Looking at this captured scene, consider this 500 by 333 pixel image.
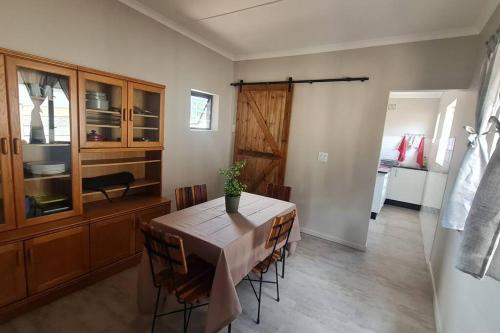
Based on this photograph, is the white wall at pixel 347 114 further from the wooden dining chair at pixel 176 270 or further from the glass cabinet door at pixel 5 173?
the glass cabinet door at pixel 5 173

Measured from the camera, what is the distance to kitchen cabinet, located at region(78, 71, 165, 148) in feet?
7.18

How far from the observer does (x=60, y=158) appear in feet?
6.90

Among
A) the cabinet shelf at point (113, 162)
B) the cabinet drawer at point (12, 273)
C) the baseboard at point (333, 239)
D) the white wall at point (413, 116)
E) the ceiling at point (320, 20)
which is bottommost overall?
the baseboard at point (333, 239)

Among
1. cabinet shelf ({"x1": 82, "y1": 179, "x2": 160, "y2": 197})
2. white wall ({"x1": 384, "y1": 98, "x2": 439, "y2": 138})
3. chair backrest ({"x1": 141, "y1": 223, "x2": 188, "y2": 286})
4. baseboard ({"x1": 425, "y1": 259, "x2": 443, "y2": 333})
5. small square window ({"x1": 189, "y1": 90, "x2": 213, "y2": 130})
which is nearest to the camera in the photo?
chair backrest ({"x1": 141, "y1": 223, "x2": 188, "y2": 286})

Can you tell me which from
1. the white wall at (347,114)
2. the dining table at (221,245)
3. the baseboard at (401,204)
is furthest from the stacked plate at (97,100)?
the baseboard at (401,204)

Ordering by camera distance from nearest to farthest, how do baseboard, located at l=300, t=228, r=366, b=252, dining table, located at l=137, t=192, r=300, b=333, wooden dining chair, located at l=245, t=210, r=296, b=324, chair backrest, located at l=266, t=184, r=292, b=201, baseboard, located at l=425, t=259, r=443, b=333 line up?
dining table, located at l=137, t=192, r=300, b=333 → wooden dining chair, located at l=245, t=210, r=296, b=324 → baseboard, located at l=425, t=259, r=443, b=333 → chair backrest, located at l=266, t=184, r=292, b=201 → baseboard, located at l=300, t=228, r=366, b=252

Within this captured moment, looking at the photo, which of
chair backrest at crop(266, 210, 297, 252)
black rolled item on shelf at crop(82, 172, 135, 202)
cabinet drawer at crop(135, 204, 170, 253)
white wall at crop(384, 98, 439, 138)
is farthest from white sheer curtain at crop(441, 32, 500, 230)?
white wall at crop(384, 98, 439, 138)

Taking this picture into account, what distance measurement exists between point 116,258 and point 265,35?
326cm

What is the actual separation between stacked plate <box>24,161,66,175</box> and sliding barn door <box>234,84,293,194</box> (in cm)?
268

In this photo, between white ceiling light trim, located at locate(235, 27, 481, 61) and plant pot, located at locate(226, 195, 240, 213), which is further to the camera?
white ceiling light trim, located at locate(235, 27, 481, 61)

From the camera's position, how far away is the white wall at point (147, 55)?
1.97 meters

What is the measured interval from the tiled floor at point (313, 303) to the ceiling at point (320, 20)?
2834mm

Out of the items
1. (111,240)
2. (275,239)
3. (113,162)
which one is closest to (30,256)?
(111,240)

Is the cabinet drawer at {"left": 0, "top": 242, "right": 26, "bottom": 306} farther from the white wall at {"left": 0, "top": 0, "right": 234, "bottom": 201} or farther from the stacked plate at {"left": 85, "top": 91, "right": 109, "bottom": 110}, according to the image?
the white wall at {"left": 0, "top": 0, "right": 234, "bottom": 201}
